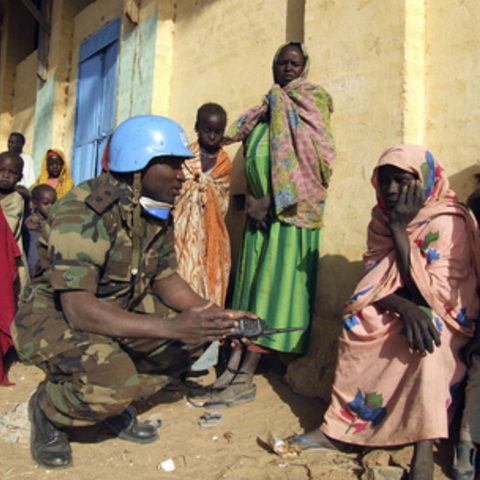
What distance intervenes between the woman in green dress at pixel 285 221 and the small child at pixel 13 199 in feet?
6.22

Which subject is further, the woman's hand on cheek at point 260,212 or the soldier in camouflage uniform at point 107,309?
the woman's hand on cheek at point 260,212

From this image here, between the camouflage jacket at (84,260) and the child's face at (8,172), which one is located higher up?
the child's face at (8,172)

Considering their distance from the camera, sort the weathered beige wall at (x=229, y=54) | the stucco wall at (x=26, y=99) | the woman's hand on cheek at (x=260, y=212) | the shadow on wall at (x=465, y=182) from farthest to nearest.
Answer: the stucco wall at (x=26, y=99) → the weathered beige wall at (x=229, y=54) → the woman's hand on cheek at (x=260, y=212) → the shadow on wall at (x=465, y=182)

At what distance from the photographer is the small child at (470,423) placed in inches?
83.4

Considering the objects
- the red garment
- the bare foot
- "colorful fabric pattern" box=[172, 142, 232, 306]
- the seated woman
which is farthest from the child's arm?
the bare foot

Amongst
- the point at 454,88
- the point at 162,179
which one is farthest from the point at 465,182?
the point at 162,179

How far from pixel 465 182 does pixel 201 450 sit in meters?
2.01

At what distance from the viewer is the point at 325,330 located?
321 centimetres

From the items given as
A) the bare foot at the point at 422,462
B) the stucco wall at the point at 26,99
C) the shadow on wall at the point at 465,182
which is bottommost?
the bare foot at the point at 422,462

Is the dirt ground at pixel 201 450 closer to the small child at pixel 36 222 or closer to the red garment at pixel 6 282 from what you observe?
the red garment at pixel 6 282

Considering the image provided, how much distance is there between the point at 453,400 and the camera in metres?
2.31

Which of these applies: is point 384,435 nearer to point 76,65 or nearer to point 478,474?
point 478,474

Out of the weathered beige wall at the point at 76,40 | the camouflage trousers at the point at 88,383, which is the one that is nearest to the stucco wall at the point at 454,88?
the camouflage trousers at the point at 88,383

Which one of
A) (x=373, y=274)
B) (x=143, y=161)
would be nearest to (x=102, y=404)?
(x=143, y=161)
